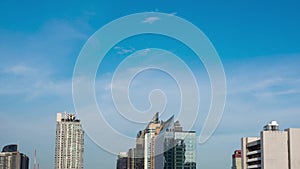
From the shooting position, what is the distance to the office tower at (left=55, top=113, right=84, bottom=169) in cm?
3381

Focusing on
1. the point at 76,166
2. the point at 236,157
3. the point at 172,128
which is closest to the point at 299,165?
the point at 172,128

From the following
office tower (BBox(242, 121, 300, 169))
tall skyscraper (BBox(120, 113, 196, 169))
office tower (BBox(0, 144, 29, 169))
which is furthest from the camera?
office tower (BBox(0, 144, 29, 169))

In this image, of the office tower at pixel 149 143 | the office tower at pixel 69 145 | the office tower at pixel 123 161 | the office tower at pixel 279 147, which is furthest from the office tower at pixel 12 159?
the office tower at pixel 279 147

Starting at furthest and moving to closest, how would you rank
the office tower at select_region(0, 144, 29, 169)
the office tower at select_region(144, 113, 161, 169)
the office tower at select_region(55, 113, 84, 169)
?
the office tower at select_region(0, 144, 29, 169) < the office tower at select_region(55, 113, 84, 169) < the office tower at select_region(144, 113, 161, 169)

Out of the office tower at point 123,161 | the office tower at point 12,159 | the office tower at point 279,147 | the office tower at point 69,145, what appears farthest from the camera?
the office tower at point 123,161

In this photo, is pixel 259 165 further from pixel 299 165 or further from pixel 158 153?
pixel 158 153

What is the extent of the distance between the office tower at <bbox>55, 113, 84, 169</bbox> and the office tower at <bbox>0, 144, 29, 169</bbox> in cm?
350

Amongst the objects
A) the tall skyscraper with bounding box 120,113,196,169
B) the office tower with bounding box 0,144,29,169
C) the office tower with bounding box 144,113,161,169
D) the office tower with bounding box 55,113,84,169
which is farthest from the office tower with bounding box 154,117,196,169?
the office tower with bounding box 0,144,29,169

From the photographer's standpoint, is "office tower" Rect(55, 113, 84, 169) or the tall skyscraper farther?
"office tower" Rect(55, 113, 84, 169)

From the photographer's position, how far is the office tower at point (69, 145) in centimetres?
3381

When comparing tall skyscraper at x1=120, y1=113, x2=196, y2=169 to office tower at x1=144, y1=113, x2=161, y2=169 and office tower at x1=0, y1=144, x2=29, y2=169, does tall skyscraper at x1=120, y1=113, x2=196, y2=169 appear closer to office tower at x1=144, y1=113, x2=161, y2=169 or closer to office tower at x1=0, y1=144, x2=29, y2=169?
office tower at x1=144, y1=113, x2=161, y2=169

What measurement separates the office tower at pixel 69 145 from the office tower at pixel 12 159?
11.5ft

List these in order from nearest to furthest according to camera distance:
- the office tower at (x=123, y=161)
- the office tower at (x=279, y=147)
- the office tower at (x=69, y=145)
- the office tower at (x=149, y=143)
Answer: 1. the office tower at (x=279, y=147)
2. the office tower at (x=149, y=143)
3. the office tower at (x=69, y=145)
4. the office tower at (x=123, y=161)

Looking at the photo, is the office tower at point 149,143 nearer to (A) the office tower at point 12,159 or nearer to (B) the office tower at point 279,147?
(A) the office tower at point 12,159
